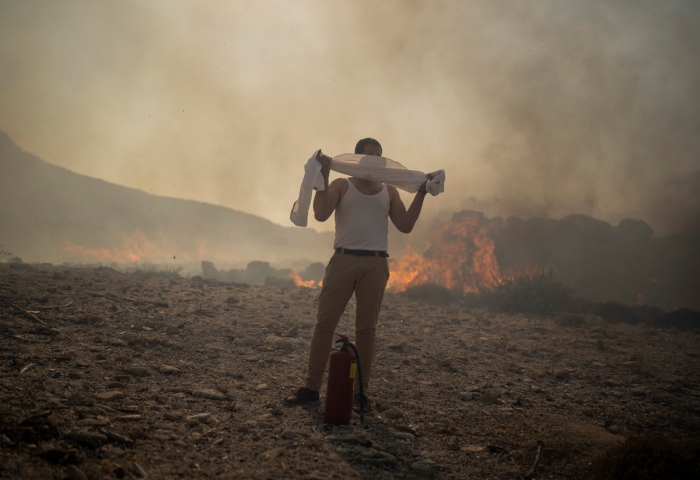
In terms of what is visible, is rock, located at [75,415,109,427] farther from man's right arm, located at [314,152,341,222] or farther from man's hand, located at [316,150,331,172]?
man's hand, located at [316,150,331,172]

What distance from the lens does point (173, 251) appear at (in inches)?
2108

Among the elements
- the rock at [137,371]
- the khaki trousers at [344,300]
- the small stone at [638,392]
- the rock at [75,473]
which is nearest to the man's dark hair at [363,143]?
the khaki trousers at [344,300]

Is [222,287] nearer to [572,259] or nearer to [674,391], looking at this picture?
[674,391]

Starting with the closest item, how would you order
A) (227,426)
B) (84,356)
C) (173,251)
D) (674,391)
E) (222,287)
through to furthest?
(227,426) → (84,356) → (674,391) → (222,287) → (173,251)

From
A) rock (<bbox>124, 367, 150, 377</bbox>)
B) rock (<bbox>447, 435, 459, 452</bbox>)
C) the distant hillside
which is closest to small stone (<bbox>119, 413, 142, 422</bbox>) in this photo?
rock (<bbox>124, 367, 150, 377</bbox>)

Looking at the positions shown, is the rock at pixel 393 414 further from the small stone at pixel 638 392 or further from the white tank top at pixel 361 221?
the small stone at pixel 638 392

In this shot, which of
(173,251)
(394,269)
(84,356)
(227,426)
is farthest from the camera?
(173,251)

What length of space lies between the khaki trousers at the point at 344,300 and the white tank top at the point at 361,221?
133 mm

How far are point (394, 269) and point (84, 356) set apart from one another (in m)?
14.8

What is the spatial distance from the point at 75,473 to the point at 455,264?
16819 millimetres

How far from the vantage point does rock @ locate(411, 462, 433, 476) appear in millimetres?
3189

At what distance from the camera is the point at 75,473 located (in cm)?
242

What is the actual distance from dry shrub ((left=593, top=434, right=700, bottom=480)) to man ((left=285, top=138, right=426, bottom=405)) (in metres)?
2.00

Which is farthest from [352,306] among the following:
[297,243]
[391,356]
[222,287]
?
[297,243]
